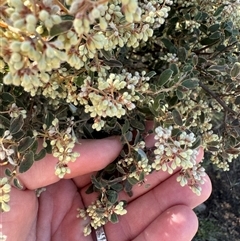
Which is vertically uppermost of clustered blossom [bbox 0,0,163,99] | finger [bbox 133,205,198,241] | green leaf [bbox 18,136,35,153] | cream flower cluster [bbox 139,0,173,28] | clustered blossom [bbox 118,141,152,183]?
clustered blossom [bbox 0,0,163,99]

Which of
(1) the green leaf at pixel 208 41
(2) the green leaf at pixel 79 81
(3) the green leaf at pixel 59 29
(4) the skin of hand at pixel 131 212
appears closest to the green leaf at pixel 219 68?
(1) the green leaf at pixel 208 41

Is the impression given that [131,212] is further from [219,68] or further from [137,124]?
[219,68]

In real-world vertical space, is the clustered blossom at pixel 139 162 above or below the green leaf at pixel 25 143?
below

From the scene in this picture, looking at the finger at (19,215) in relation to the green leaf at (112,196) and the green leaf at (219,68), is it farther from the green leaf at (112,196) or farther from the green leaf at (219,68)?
the green leaf at (219,68)

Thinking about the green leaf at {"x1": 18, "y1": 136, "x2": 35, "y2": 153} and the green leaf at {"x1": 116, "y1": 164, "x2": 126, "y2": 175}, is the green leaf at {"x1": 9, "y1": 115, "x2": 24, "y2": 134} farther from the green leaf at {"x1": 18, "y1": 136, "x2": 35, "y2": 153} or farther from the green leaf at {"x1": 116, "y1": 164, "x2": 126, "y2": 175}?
the green leaf at {"x1": 116, "y1": 164, "x2": 126, "y2": 175}

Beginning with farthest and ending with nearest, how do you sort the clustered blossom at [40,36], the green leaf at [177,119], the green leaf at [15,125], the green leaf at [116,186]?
the green leaf at [116,186] → the green leaf at [177,119] → the green leaf at [15,125] → the clustered blossom at [40,36]

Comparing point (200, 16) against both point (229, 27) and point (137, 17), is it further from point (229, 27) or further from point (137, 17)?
point (137, 17)

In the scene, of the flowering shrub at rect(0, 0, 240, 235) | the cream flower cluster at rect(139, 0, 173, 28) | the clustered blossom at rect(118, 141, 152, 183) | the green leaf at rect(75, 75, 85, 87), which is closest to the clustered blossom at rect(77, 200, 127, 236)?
the flowering shrub at rect(0, 0, 240, 235)
